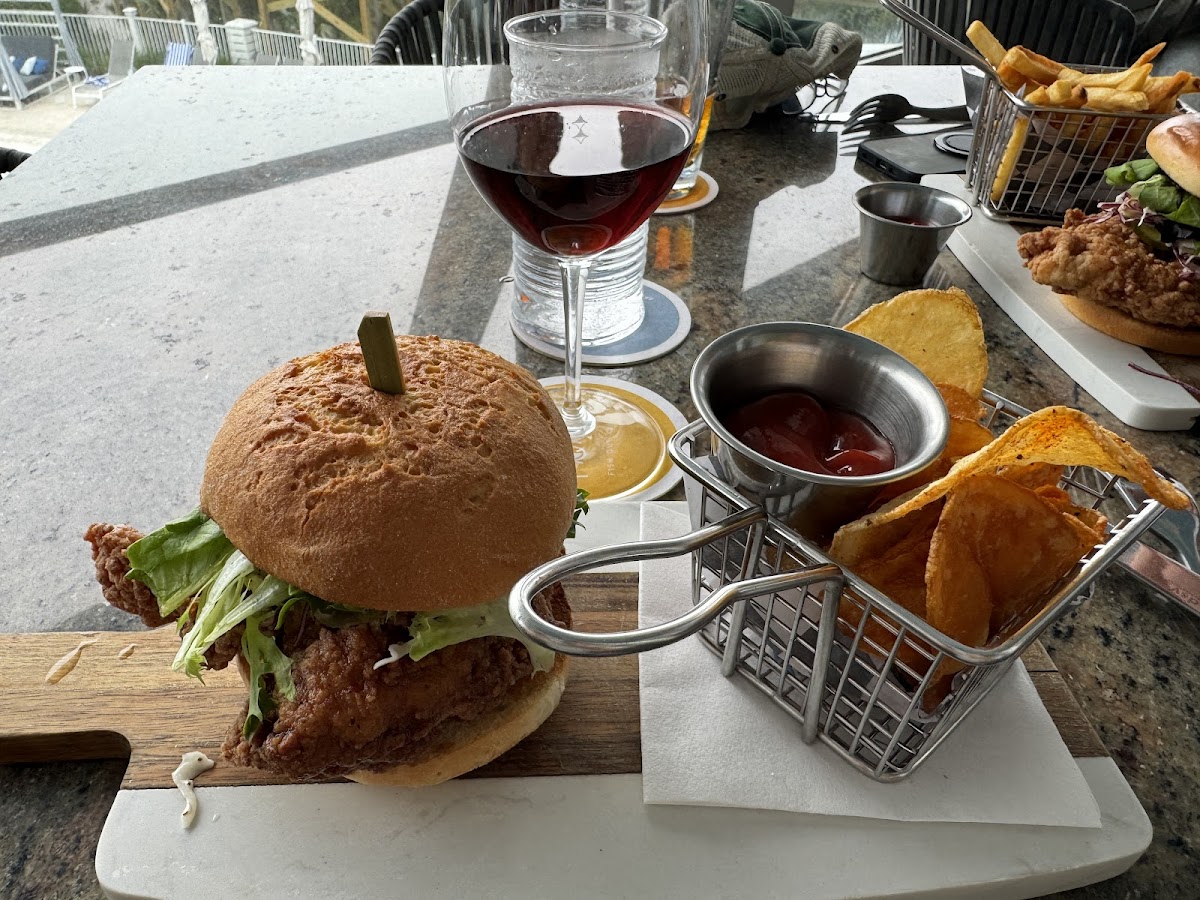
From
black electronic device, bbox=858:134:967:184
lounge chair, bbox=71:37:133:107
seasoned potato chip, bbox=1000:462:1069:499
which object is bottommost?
lounge chair, bbox=71:37:133:107

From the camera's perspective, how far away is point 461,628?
742mm

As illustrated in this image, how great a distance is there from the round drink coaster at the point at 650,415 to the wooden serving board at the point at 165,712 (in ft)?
0.92

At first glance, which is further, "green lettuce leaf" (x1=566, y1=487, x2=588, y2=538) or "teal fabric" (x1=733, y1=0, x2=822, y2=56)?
"teal fabric" (x1=733, y1=0, x2=822, y2=56)

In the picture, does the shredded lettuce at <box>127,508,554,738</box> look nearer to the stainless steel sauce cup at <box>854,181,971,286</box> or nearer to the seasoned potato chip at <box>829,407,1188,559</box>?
the seasoned potato chip at <box>829,407,1188,559</box>

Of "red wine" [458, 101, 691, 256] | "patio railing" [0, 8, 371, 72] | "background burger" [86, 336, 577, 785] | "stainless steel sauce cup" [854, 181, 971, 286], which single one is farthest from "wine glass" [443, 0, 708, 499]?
"patio railing" [0, 8, 371, 72]

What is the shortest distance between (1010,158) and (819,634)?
137cm

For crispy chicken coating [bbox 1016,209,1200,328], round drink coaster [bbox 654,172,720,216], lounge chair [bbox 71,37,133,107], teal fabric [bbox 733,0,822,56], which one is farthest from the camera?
lounge chair [bbox 71,37,133,107]

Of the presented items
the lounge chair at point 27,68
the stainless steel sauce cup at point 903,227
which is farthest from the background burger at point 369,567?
the lounge chair at point 27,68

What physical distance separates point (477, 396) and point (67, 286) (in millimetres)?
1185

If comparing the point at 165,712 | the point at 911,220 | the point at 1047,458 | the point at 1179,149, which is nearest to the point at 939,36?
the point at 911,220

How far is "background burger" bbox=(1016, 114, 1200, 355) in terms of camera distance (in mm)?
1330

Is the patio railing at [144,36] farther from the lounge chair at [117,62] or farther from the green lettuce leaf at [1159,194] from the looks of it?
the green lettuce leaf at [1159,194]

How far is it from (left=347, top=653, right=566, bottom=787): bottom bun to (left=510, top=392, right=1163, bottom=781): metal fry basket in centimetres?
20

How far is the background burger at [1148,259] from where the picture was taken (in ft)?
4.36
